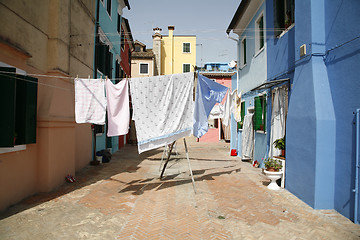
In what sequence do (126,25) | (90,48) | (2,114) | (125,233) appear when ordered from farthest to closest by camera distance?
(126,25) < (90,48) < (2,114) < (125,233)

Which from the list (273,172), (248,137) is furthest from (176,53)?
(273,172)

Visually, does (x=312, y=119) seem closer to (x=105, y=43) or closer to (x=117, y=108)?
(x=117, y=108)

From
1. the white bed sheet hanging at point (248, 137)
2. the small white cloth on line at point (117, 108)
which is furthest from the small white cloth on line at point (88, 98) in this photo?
the white bed sheet hanging at point (248, 137)

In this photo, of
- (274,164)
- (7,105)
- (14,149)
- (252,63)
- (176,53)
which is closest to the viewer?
(7,105)

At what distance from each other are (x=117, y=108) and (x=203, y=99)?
2.47 meters

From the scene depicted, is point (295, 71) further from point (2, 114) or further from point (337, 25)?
point (2, 114)

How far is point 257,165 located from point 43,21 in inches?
348

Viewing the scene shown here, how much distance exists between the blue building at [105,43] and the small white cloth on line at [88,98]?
13.0 ft

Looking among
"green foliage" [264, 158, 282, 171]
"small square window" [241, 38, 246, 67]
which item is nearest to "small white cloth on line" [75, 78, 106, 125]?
"green foliage" [264, 158, 282, 171]

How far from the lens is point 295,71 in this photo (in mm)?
5926

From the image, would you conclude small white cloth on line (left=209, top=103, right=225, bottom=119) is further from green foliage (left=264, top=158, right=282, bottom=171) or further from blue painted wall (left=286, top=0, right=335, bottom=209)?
blue painted wall (left=286, top=0, right=335, bottom=209)

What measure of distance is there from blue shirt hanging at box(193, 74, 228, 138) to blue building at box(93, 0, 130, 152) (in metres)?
4.86

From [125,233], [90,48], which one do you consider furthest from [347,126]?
[90,48]

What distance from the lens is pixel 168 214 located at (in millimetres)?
4766
